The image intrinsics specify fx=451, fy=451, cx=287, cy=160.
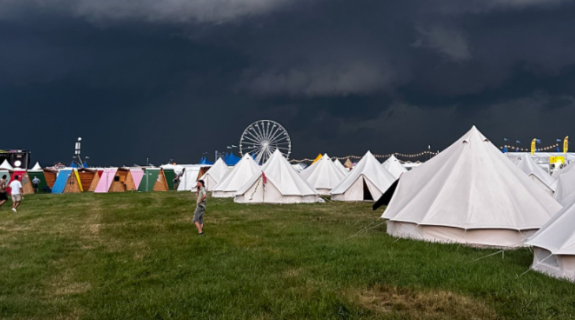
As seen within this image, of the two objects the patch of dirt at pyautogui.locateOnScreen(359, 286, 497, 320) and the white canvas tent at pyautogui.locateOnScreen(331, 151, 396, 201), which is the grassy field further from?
the white canvas tent at pyautogui.locateOnScreen(331, 151, 396, 201)

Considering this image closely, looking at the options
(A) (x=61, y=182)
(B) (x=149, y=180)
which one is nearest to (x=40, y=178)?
(A) (x=61, y=182)

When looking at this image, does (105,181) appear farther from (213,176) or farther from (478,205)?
(478,205)

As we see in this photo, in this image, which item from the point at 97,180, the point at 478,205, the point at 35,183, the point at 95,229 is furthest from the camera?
the point at 97,180

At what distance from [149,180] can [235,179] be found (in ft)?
54.6

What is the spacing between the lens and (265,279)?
7578 mm

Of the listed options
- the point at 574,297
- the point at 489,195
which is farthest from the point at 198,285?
the point at 489,195

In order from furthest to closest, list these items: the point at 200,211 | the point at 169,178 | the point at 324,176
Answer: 1. the point at 169,178
2. the point at 324,176
3. the point at 200,211

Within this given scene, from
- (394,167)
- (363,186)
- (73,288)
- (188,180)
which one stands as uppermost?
(394,167)

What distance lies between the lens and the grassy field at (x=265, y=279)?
6.06m

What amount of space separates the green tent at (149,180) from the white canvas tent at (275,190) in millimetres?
21182

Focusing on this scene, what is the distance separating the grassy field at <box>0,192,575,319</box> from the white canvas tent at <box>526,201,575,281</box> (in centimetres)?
36

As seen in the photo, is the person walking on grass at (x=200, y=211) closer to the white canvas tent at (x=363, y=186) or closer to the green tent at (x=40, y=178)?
the white canvas tent at (x=363, y=186)

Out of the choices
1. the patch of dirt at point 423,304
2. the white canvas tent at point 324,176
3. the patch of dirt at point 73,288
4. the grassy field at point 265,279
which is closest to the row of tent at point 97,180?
the white canvas tent at point 324,176

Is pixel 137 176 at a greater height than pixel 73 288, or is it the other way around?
pixel 137 176
